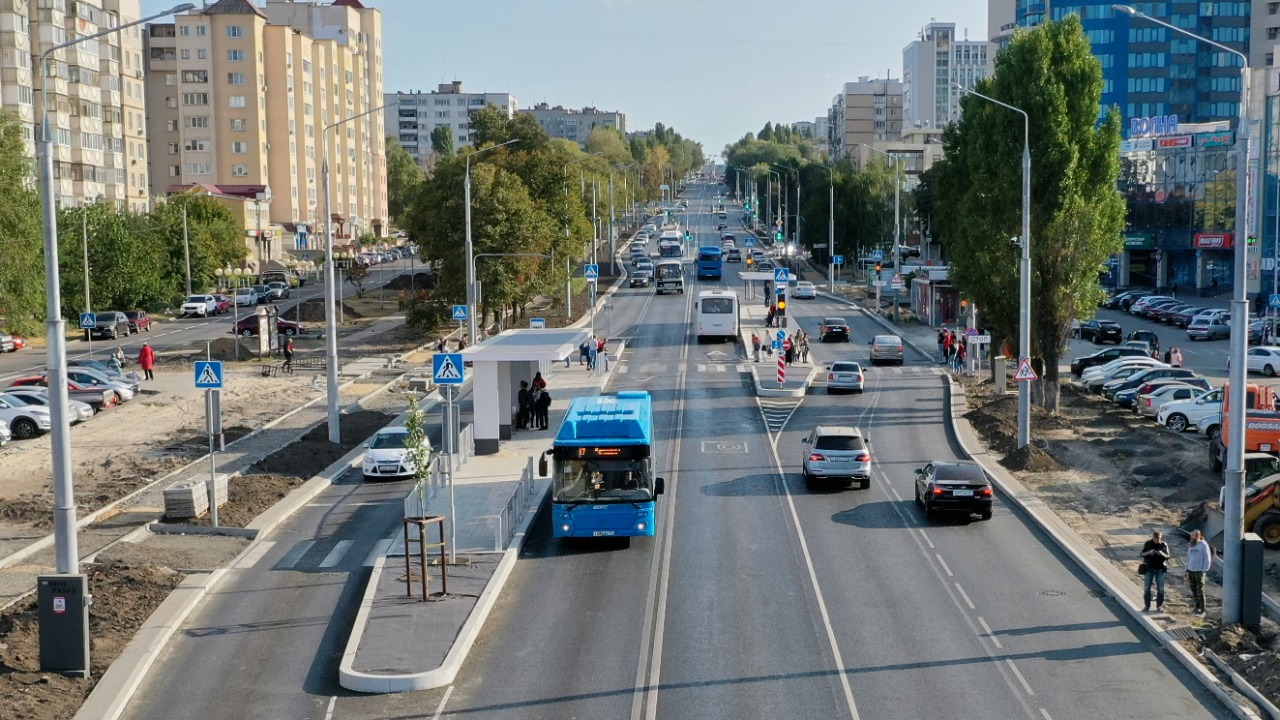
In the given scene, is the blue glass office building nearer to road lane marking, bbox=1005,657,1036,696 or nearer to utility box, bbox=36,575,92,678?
road lane marking, bbox=1005,657,1036,696

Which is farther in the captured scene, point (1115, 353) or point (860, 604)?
point (1115, 353)

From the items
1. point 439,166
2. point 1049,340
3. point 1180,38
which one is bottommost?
point 1049,340

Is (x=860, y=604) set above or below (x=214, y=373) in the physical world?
below

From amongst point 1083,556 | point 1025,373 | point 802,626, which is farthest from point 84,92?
point 802,626

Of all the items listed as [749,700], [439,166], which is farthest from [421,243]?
[749,700]

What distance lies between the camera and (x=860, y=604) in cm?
2222

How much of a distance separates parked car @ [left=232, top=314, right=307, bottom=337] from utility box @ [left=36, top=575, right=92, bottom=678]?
48880mm

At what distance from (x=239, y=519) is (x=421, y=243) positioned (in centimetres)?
4540

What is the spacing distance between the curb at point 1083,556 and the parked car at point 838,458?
3.41 meters

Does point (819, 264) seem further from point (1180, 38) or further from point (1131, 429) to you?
point (1131, 429)

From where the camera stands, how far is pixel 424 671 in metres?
18.1

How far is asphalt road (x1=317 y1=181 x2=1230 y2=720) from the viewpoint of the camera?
17.4 metres

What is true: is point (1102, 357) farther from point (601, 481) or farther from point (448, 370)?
point (601, 481)

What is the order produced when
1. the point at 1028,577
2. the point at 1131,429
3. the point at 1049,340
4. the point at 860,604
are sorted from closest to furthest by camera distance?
the point at 860,604, the point at 1028,577, the point at 1131,429, the point at 1049,340
